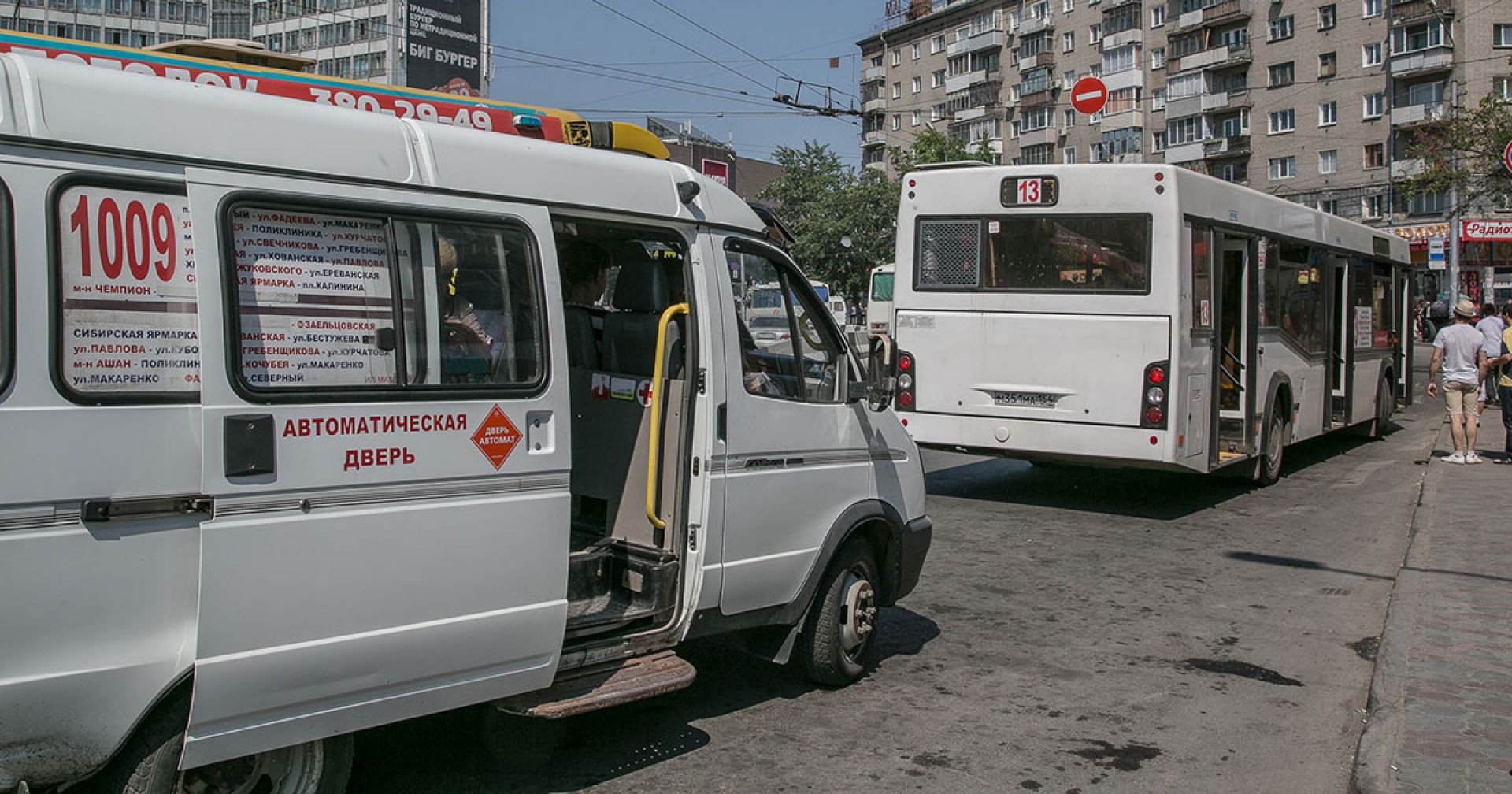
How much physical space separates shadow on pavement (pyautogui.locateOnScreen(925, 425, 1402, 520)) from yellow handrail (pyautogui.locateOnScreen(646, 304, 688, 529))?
7.39m

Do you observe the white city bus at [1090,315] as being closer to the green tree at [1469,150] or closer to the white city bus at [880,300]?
the green tree at [1469,150]

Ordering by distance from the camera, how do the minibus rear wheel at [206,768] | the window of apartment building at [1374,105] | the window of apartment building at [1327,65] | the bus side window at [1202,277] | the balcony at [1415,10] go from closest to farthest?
1. the minibus rear wheel at [206,768]
2. the bus side window at [1202,277]
3. the balcony at [1415,10]
4. the window of apartment building at [1374,105]
5. the window of apartment building at [1327,65]

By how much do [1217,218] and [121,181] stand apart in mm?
10251

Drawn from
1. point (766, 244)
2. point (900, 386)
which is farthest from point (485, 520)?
point (900, 386)

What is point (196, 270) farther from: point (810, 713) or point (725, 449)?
point (810, 713)

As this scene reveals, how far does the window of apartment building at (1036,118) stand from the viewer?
256 feet

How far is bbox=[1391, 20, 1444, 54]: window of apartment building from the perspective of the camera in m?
57.0

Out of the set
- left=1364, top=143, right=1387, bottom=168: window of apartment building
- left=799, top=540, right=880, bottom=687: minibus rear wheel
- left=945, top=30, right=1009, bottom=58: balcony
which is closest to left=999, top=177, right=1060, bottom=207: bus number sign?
left=799, top=540, right=880, bottom=687: minibus rear wheel

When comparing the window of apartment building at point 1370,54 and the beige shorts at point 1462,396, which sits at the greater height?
the window of apartment building at point 1370,54

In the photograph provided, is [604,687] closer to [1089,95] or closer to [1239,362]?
[1239,362]

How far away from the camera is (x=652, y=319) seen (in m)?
5.55

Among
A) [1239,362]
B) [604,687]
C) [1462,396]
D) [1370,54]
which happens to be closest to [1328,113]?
[1370,54]

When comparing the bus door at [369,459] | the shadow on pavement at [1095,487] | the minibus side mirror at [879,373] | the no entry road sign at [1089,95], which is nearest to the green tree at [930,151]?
the no entry road sign at [1089,95]

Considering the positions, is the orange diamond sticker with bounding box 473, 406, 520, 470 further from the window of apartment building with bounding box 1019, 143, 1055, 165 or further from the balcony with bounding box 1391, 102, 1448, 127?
the window of apartment building with bounding box 1019, 143, 1055, 165
